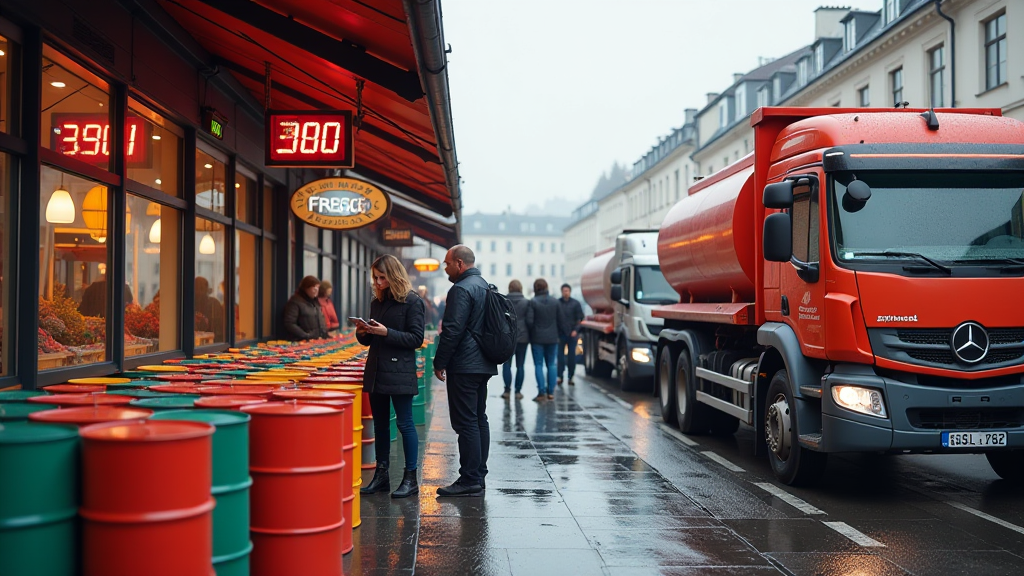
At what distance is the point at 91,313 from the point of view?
840 cm

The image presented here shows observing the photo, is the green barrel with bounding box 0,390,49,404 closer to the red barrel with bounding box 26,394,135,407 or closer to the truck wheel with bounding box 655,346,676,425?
the red barrel with bounding box 26,394,135,407

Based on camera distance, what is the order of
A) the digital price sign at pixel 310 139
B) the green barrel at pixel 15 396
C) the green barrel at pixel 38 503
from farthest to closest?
the digital price sign at pixel 310 139 < the green barrel at pixel 15 396 < the green barrel at pixel 38 503

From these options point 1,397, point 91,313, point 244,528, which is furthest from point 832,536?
point 91,313

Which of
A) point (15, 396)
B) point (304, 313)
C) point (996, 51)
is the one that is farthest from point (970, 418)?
point (996, 51)

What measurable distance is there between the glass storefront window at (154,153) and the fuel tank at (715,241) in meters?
5.67

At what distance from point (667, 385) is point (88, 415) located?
9.92 m

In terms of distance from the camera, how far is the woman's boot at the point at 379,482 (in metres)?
7.87

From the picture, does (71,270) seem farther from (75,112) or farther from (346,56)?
(346,56)

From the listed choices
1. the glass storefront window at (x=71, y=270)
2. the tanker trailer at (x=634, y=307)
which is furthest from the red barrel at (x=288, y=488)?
the tanker trailer at (x=634, y=307)

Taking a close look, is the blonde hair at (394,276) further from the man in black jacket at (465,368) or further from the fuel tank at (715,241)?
the fuel tank at (715,241)

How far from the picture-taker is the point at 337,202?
13242 mm

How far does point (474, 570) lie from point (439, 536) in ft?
2.85

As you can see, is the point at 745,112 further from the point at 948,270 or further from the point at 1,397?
the point at 1,397

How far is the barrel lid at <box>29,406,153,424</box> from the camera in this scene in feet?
13.4
